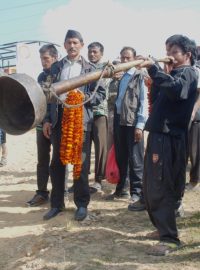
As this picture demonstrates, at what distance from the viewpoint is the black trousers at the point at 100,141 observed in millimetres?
6570

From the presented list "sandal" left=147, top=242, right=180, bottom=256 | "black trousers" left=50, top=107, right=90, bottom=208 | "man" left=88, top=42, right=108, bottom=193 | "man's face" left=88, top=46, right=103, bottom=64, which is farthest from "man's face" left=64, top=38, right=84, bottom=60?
"sandal" left=147, top=242, right=180, bottom=256

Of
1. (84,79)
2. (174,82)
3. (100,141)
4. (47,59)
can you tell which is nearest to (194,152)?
(100,141)

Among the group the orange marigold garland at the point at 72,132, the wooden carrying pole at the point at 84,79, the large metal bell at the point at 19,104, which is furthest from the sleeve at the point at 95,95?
the large metal bell at the point at 19,104

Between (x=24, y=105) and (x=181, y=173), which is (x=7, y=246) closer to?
(x=181, y=173)

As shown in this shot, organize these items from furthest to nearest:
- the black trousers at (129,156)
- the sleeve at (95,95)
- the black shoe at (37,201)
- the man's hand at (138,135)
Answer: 1. the black shoe at (37,201)
2. the black trousers at (129,156)
3. the man's hand at (138,135)
4. the sleeve at (95,95)

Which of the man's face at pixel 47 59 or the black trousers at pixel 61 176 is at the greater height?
the man's face at pixel 47 59

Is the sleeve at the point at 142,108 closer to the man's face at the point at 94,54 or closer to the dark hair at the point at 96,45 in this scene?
the man's face at the point at 94,54

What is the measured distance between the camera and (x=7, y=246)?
4.62 meters

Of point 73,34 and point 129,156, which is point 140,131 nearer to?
point 129,156

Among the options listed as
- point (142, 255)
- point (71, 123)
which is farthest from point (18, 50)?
point (142, 255)

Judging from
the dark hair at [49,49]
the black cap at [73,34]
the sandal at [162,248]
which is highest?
the black cap at [73,34]

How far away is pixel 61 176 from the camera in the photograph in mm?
5285

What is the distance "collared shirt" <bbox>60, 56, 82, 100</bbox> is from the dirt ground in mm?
1604

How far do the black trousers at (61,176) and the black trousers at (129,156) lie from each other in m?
0.81
